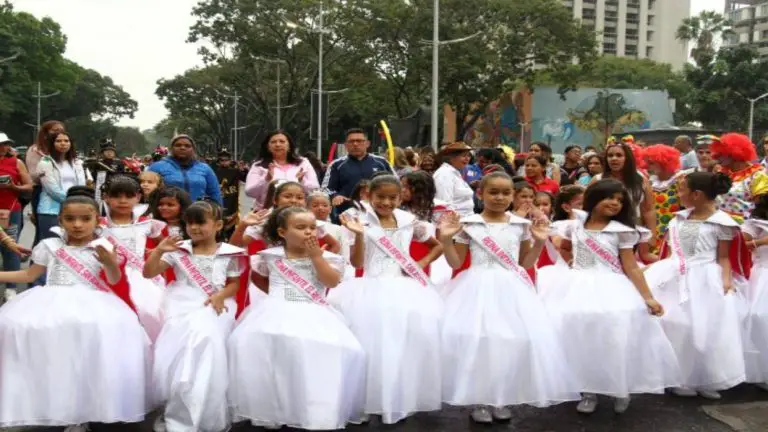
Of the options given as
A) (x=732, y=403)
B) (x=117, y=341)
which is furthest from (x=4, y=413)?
(x=732, y=403)

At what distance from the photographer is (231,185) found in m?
11.1

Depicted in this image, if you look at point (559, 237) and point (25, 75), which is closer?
point (559, 237)

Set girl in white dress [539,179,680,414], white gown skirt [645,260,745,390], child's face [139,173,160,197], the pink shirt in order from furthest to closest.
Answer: the pink shirt
child's face [139,173,160,197]
white gown skirt [645,260,745,390]
girl in white dress [539,179,680,414]

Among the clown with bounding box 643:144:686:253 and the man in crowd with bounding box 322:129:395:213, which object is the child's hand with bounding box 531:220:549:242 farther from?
the man in crowd with bounding box 322:129:395:213

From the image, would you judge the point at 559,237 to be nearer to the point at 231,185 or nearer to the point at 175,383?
the point at 175,383

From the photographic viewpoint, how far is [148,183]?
6176 mm

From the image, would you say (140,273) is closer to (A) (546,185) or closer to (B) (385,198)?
(B) (385,198)

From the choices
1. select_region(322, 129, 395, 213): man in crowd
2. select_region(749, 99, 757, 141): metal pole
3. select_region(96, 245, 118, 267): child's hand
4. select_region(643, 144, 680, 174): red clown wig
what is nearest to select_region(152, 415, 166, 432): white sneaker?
select_region(96, 245, 118, 267): child's hand

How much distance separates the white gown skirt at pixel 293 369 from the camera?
13.6 feet

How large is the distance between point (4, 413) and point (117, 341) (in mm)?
677

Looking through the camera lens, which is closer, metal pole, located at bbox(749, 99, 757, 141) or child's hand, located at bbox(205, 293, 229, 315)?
child's hand, located at bbox(205, 293, 229, 315)

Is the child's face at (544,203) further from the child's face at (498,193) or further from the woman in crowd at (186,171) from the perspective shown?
the woman in crowd at (186,171)

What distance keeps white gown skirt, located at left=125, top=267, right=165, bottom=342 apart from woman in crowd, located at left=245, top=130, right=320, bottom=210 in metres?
1.43

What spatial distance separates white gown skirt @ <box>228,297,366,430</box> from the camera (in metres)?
4.15
